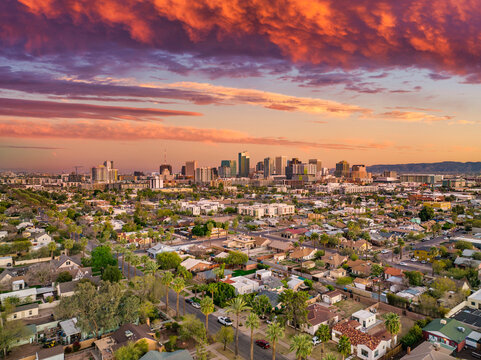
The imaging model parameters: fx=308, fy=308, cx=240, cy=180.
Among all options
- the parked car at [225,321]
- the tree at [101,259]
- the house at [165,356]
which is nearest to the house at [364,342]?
the parked car at [225,321]

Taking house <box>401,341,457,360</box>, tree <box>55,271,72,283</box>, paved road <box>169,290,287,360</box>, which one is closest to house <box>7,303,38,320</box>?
tree <box>55,271,72,283</box>

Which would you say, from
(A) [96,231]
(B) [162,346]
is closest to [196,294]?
(B) [162,346]

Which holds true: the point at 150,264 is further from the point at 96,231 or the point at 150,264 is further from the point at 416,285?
the point at 96,231

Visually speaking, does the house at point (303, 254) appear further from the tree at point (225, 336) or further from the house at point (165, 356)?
the house at point (165, 356)

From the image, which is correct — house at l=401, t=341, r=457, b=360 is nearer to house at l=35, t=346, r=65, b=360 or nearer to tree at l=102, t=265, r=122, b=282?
house at l=35, t=346, r=65, b=360

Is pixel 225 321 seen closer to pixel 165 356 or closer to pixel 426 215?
pixel 165 356

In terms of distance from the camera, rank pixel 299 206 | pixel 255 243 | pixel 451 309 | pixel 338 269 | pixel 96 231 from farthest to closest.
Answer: pixel 299 206 → pixel 96 231 → pixel 255 243 → pixel 338 269 → pixel 451 309
